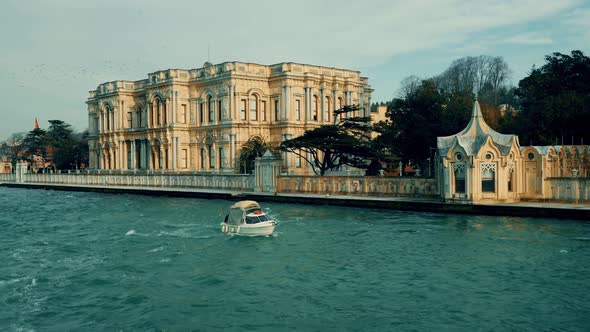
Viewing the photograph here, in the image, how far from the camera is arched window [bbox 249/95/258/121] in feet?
164

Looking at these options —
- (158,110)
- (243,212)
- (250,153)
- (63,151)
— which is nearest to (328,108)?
(250,153)

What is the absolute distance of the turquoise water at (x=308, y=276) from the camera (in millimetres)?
10188

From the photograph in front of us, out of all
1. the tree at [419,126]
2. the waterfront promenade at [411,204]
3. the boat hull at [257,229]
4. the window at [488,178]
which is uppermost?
the tree at [419,126]

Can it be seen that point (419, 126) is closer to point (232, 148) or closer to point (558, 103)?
point (558, 103)

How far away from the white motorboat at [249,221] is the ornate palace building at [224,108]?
27.8 m

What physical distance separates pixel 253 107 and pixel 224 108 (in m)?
2.54

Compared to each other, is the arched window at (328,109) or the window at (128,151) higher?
the arched window at (328,109)

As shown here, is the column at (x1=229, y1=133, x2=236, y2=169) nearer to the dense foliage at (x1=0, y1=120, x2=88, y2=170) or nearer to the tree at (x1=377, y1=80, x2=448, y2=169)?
the tree at (x1=377, y1=80, x2=448, y2=169)

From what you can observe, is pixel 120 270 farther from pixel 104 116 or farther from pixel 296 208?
pixel 104 116

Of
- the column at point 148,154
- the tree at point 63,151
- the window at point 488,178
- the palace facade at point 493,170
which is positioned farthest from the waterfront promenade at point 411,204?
the tree at point 63,151

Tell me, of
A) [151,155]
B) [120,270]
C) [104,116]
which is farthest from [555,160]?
[104,116]

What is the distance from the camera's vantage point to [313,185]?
103ft

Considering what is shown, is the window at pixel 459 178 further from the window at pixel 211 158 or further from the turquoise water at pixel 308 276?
the window at pixel 211 158

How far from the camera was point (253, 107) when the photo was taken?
50.2 meters
